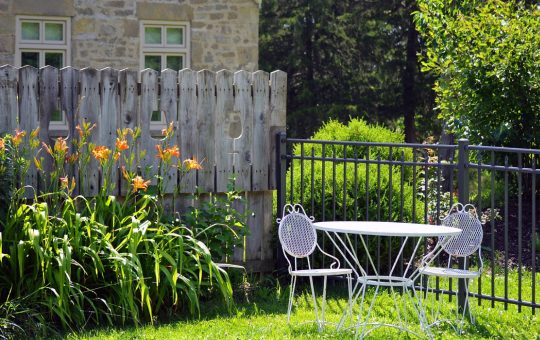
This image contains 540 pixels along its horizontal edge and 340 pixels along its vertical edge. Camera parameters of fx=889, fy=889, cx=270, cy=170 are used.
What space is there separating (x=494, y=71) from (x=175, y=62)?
5690 millimetres

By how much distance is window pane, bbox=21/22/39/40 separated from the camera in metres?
13.7

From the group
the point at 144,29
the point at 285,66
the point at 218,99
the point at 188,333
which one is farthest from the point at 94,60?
the point at 285,66

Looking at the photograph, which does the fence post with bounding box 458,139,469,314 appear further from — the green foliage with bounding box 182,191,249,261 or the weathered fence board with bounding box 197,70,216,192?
the weathered fence board with bounding box 197,70,216,192

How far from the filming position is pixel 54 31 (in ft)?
45.4

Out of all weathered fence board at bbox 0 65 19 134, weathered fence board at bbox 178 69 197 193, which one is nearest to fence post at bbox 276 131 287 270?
weathered fence board at bbox 178 69 197 193

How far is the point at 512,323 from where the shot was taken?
7.01 meters

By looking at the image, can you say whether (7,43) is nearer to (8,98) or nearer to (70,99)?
(70,99)

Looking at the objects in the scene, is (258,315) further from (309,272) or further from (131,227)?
(131,227)

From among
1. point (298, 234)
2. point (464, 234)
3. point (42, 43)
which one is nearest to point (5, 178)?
point (298, 234)

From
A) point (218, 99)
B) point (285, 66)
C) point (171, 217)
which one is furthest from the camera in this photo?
point (285, 66)

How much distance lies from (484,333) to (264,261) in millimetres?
2455

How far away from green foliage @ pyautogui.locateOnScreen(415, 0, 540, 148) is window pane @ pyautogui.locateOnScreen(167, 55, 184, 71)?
175 inches

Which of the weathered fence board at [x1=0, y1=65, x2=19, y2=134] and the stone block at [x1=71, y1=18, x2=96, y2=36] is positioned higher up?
the stone block at [x1=71, y1=18, x2=96, y2=36]

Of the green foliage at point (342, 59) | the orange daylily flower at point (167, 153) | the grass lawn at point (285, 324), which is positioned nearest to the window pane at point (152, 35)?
the orange daylily flower at point (167, 153)
